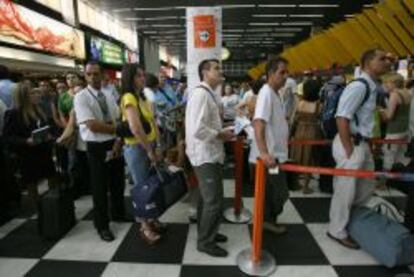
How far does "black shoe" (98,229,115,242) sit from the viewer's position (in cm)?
304

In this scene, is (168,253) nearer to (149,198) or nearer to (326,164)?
(149,198)

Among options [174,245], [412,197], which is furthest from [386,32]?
[174,245]

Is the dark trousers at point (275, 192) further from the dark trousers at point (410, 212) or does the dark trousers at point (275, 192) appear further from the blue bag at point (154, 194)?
the dark trousers at point (410, 212)

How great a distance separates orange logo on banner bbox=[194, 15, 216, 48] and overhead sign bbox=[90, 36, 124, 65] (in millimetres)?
8691

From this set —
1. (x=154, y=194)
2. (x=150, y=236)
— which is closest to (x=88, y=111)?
(x=154, y=194)

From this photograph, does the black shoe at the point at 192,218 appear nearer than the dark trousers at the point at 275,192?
No

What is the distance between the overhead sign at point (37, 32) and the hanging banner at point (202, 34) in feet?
15.6

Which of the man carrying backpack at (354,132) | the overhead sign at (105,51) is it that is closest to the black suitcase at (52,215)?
the man carrying backpack at (354,132)

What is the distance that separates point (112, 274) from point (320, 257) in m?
1.44

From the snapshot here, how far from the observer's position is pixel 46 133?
11.2 feet

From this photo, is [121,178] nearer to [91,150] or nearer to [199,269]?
[91,150]

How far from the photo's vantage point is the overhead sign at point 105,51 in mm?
13297

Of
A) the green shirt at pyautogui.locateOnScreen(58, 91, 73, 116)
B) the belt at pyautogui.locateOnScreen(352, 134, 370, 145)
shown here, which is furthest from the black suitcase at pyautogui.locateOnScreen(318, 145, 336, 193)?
the green shirt at pyautogui.locateOnScreen(58, 91, 73, 116)

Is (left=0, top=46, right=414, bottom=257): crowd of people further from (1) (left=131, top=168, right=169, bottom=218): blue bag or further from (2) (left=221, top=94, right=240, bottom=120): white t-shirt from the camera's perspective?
(2) (left=221, top=94, right=240, bottom=120): white t-shirt
